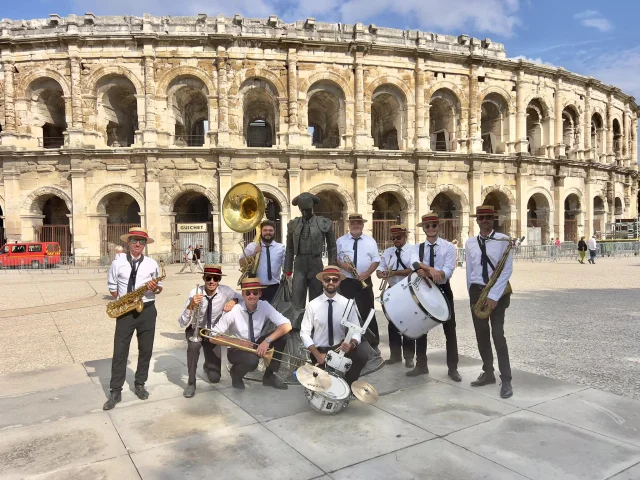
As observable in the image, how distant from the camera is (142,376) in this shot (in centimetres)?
450

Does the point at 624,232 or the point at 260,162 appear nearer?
the point at 260,162

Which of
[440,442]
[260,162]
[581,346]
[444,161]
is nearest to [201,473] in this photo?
[440,442]

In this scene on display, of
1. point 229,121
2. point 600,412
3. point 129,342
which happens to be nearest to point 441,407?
point 600,412

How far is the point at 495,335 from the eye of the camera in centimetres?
450

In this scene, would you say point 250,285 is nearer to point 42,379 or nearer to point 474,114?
point 42,379

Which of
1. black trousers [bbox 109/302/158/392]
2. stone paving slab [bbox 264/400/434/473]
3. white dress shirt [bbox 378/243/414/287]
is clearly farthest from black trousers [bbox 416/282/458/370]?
black trousers [bbox 109/302/158/392]

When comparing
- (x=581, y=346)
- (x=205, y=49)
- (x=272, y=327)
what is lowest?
(x=581, y=346)

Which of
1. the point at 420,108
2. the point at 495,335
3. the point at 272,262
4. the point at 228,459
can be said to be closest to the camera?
the point at 228,459

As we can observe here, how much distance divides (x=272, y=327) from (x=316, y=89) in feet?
62.7

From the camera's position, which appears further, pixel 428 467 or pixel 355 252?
pixel 355 252

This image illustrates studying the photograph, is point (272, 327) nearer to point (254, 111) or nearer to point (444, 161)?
point (444, 161)

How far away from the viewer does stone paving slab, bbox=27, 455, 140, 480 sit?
2928mm

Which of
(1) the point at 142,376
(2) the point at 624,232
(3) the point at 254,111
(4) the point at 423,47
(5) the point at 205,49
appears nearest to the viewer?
(1) the point at 142,376

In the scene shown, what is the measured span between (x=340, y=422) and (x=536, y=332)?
4.72m
